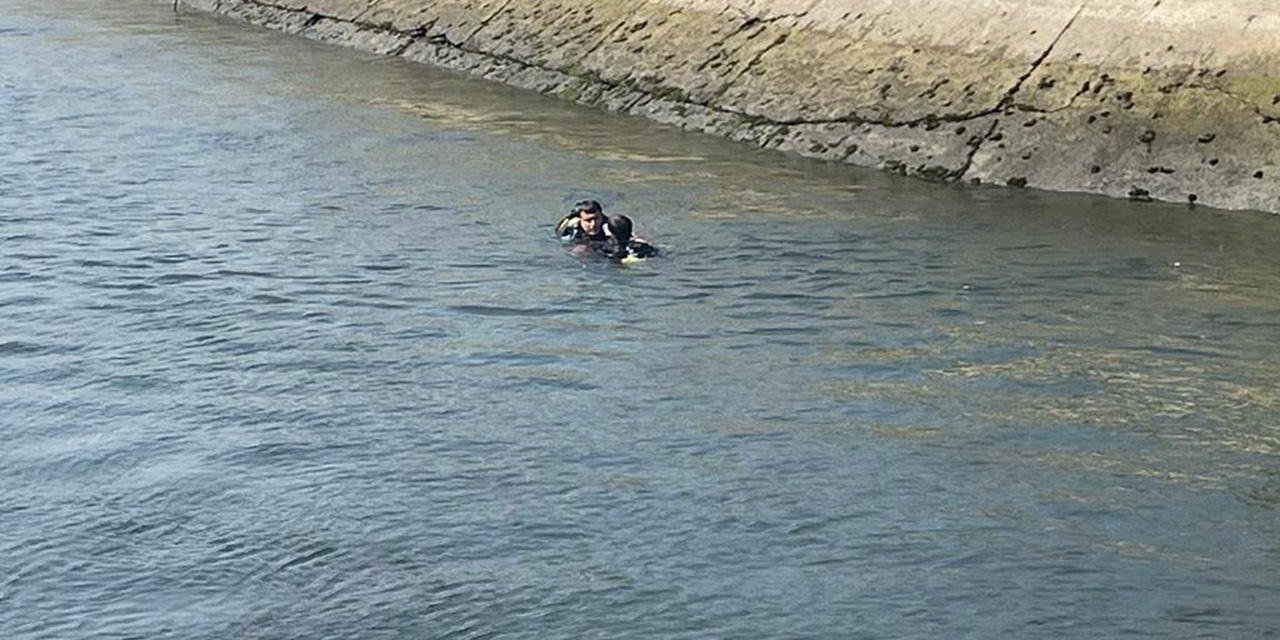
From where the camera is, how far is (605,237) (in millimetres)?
21750

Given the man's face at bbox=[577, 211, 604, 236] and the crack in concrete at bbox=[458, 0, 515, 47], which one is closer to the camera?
the man's face at bbox=[577, 211, 604, 236]

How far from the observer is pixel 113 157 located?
89.8 feet

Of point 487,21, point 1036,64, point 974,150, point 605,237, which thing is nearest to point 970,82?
point 1036,64

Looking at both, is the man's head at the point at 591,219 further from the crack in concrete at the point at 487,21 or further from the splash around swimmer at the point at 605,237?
the crack in concrete at the point at 487,21

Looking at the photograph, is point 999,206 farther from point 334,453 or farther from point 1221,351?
point 334,453

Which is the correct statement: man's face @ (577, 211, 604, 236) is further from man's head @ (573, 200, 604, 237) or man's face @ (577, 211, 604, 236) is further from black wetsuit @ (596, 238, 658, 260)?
black wetsuit @ (596, 238, 658, 260)

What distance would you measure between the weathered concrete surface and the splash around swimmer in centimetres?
515

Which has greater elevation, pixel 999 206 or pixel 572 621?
pixel 999 206

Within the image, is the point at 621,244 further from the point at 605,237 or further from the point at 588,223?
the point at 588,223

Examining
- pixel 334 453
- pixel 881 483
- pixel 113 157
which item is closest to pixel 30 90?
pixel 113 157

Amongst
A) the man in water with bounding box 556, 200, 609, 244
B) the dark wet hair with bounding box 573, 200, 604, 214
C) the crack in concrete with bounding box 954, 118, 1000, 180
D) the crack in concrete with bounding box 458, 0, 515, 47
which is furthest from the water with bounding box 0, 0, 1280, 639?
the crack in concrete with bounding box 458, 0, 515, 47

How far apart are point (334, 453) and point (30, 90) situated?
17389 mm

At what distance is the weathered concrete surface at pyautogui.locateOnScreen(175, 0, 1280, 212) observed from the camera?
80.0 ft

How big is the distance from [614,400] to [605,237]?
4001 mm
